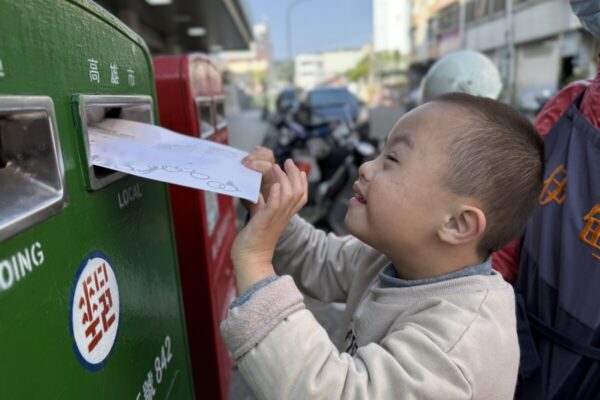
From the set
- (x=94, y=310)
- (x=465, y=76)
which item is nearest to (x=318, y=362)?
(x=94, y=310)

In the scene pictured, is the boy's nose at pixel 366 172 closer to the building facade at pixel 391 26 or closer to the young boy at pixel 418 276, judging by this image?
the young boy at pixel 418 276

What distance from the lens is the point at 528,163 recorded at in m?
0.93

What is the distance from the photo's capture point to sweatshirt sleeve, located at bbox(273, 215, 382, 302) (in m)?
1.34

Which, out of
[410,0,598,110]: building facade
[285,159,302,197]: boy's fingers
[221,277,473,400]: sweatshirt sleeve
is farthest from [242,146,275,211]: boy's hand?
[410,0,598,110]: building facade

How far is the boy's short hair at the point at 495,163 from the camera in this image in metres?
0.92

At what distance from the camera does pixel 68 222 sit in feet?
2.33

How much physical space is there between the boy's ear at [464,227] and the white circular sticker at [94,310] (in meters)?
0.62

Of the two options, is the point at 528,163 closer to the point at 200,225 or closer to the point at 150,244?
the point at 150,244

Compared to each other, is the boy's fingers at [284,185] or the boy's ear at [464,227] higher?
the boy's fingers at [284,185]

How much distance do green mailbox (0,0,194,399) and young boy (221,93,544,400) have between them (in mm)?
220

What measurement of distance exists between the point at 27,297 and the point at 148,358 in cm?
50

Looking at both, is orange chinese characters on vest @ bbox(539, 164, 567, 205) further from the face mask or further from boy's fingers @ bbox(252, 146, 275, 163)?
boy's fingers @ bbox(252, 146, 275, 163)

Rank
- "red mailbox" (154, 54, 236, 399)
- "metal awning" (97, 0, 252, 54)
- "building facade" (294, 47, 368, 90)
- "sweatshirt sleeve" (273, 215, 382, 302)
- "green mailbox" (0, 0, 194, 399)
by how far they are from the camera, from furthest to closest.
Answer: "building facade" (294, 47, 368, 90)
"metal awning" (97, 0, 252, 54)
"red mailbox" (154, 54, 236, 399)
"sweatshirt sleeve" (273, 215, 382, 302)
"green mailbox" (0, 0, 194, 399)

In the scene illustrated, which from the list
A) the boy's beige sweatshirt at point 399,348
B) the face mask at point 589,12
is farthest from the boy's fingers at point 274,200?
the face mask at point 589,12
